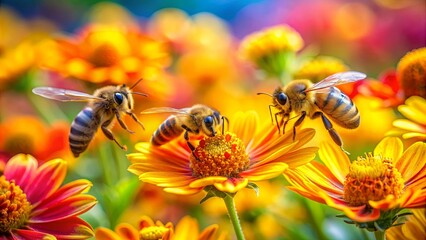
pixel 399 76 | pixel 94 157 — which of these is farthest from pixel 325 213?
pixel 94 157

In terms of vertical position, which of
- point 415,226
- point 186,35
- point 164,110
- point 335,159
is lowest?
point 415,226

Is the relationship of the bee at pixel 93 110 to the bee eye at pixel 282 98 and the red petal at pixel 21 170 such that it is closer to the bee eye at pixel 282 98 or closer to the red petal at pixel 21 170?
the red petal at pixel 21 170

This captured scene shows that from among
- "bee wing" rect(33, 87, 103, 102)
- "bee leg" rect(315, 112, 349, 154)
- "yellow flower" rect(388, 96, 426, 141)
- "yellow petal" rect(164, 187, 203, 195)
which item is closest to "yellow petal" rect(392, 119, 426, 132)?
"yellow flower" rect(388, 96, 426, 141)

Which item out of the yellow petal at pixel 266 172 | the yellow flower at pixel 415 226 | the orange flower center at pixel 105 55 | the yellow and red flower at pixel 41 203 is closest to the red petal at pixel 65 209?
the yellow and red flower at pixel 41 203

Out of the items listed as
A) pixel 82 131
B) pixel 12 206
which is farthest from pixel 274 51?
pixel 12 206

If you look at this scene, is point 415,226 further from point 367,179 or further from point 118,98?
point 118,98
